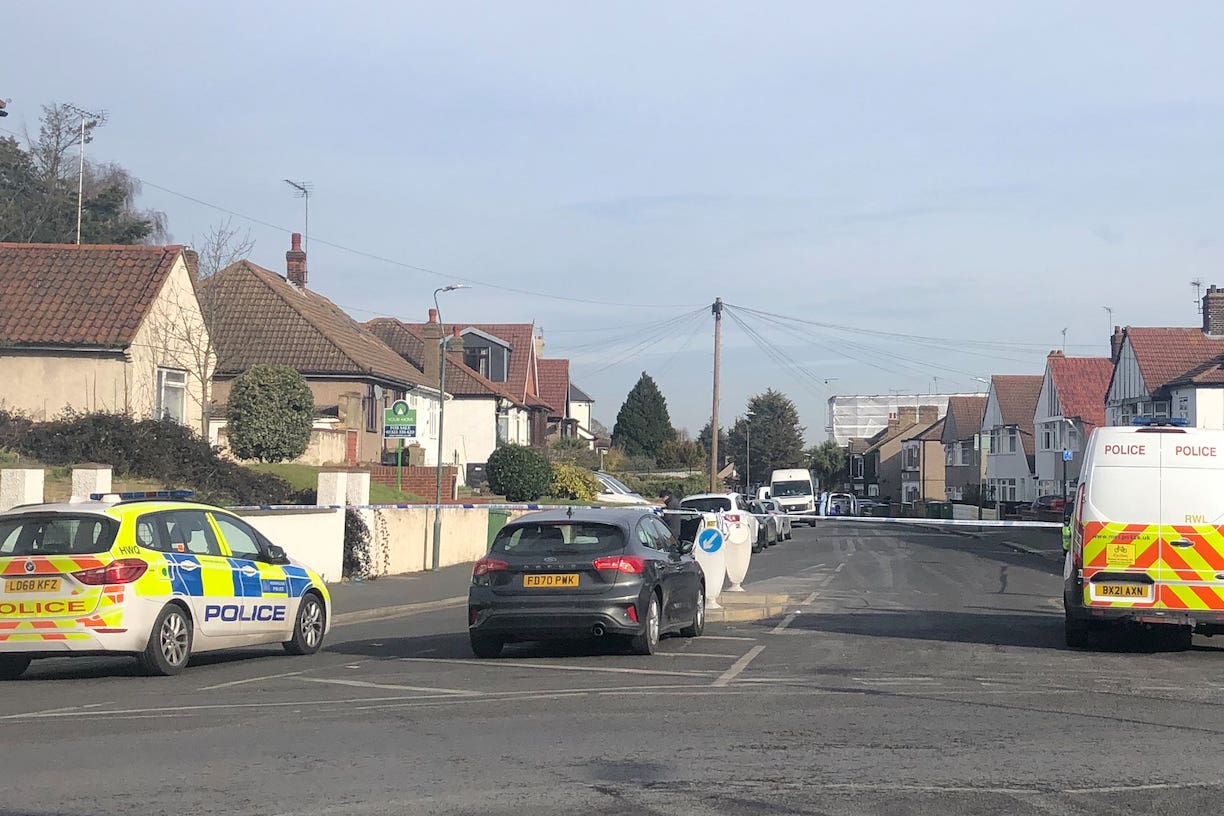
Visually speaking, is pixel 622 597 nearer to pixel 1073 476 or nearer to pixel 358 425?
pixel 358 425

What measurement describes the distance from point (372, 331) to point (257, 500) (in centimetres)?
3791

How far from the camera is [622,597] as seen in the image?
43.9 ft

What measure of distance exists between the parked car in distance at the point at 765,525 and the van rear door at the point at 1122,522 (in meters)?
26.1

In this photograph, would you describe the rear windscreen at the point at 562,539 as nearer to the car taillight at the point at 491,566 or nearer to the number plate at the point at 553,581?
the car taillight at the point at 491,566

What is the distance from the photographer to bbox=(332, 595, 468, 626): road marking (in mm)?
19016

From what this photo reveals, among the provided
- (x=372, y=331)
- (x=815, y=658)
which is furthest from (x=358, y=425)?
(x=815, y=658)

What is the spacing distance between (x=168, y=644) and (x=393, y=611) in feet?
25.7

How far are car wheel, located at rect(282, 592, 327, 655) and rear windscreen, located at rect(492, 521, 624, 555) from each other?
2120mm

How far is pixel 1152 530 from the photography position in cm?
1394

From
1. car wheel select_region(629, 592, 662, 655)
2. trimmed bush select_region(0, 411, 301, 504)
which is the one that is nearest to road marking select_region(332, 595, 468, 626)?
trimmed bush select_region(0, 411, 301, 504)

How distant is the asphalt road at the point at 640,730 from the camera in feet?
23.8

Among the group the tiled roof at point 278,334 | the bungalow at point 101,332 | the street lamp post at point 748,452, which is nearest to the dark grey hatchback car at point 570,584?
the bungalow at point 101,332

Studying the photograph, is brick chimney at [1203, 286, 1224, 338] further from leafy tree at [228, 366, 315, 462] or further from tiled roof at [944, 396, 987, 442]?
leafy tree at [228, 366, 315, 462]

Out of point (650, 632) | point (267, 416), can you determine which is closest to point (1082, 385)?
point (267, 416)
